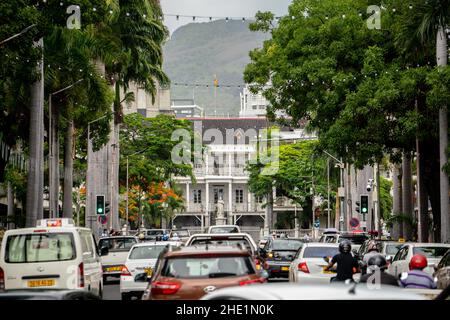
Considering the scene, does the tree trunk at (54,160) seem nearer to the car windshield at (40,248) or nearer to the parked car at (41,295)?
the car windshield at (40,248)

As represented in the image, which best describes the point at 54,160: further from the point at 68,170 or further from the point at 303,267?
the point at 303,267

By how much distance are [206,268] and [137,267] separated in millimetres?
13167

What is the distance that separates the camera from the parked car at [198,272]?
13602mm

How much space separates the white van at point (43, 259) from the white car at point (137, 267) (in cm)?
297

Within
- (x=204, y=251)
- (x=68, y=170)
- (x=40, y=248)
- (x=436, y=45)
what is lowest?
(x=40, y=248)

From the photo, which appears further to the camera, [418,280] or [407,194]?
[407,194]

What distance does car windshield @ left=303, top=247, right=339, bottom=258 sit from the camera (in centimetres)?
2672

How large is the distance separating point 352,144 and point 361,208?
1114 cm

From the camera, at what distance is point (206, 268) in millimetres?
14000

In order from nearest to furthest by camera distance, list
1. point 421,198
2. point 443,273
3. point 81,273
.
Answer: point 443,273, point 81,273, point 421,198

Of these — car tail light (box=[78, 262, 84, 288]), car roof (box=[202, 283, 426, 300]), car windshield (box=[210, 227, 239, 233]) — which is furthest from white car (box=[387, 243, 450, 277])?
car windshield (box=[210, 227, 239, 233])

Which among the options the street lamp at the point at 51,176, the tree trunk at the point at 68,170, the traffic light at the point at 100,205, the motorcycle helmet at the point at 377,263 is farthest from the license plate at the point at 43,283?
the traffic light at the point at 100,205

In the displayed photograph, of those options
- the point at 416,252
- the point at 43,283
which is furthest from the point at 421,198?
the point at 43,283

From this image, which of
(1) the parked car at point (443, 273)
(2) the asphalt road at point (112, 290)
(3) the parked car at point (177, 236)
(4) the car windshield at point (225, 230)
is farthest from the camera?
(3) the parked car at point (177, 236)
